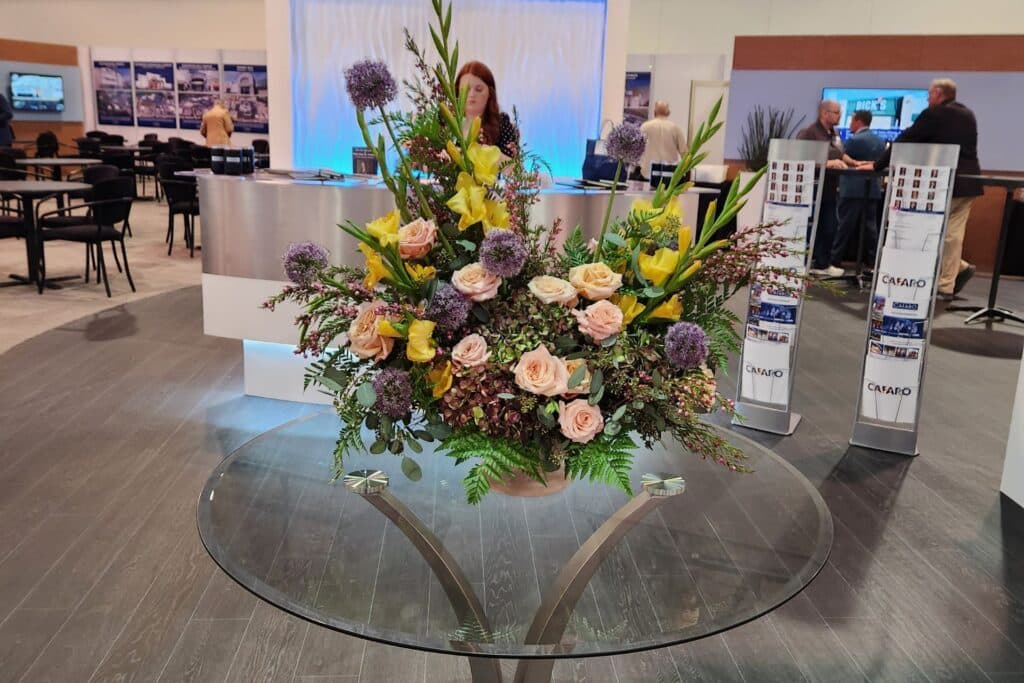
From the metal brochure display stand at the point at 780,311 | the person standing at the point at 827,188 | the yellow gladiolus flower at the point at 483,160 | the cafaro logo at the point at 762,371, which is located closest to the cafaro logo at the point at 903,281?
the metal brochure display stand at the point at 780,311

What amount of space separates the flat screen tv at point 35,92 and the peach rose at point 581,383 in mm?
17588

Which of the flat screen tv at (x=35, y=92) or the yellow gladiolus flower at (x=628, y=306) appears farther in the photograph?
the flat screen tv at (x=35, y=92)

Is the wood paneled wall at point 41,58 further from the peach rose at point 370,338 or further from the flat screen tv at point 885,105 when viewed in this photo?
the peach rose at point 370,338

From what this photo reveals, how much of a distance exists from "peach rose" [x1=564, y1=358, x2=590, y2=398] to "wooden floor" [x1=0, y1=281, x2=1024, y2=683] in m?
1.43

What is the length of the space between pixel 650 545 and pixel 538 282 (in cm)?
50

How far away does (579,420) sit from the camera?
4.21 feet

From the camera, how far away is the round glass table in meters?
1.29

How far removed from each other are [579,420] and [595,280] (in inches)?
8.4

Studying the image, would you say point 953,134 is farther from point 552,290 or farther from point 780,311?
point 552,290

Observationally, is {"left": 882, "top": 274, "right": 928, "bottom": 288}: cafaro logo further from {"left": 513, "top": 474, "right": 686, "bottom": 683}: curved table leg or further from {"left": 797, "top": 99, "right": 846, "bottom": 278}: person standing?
{"left": 797, "top": 99, "right": 846, "bottom": 278}: person standing

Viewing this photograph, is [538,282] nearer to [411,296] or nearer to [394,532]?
[411,296]

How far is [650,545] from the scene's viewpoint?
149 centimetres

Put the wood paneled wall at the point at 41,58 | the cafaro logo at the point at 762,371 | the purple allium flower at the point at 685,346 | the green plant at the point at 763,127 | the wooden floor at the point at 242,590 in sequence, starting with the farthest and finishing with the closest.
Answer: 1. the wood paneled wall at the point at 41,58
2. the green plant at the point at 763,127
3. the cafaro logo at the point at 762,371
4. the wooden floor at the point at 242,590
5. the purple allium flower at the point at 685,346

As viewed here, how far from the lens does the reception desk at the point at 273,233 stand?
4188 mm
